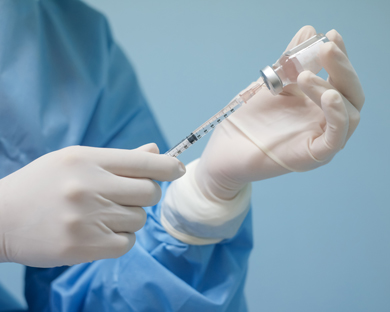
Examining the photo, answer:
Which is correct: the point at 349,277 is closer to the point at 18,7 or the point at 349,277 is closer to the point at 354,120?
the point at 354,120

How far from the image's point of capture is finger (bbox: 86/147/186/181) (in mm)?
671

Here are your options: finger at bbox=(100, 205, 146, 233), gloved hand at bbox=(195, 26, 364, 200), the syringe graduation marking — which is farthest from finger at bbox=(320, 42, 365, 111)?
finger at bbox=(100, 205, 146, 233)

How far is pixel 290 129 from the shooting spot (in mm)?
786

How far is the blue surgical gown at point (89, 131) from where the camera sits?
0.91 metres

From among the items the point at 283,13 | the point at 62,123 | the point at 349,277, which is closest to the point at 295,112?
the point at 62,123

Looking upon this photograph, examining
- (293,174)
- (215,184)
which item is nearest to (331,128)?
(215,184)

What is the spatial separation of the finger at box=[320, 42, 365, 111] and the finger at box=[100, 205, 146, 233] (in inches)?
18.7

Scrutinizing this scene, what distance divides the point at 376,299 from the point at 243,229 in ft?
2.64

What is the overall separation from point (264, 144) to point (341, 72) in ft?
0.74

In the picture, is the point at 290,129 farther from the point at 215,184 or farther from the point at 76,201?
the point at 76,201

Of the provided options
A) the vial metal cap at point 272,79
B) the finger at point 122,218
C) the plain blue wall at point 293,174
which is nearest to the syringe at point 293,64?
the vial metal cap at point 272,79

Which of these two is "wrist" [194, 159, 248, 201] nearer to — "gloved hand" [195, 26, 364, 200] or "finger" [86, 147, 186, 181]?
"gloved hand" [195, 26, 364, 200]

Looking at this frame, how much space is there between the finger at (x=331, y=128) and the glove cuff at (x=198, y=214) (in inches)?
12.2

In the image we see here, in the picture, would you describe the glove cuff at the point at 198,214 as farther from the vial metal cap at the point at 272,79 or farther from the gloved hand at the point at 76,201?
the vial metal cap at the point at 272,79
